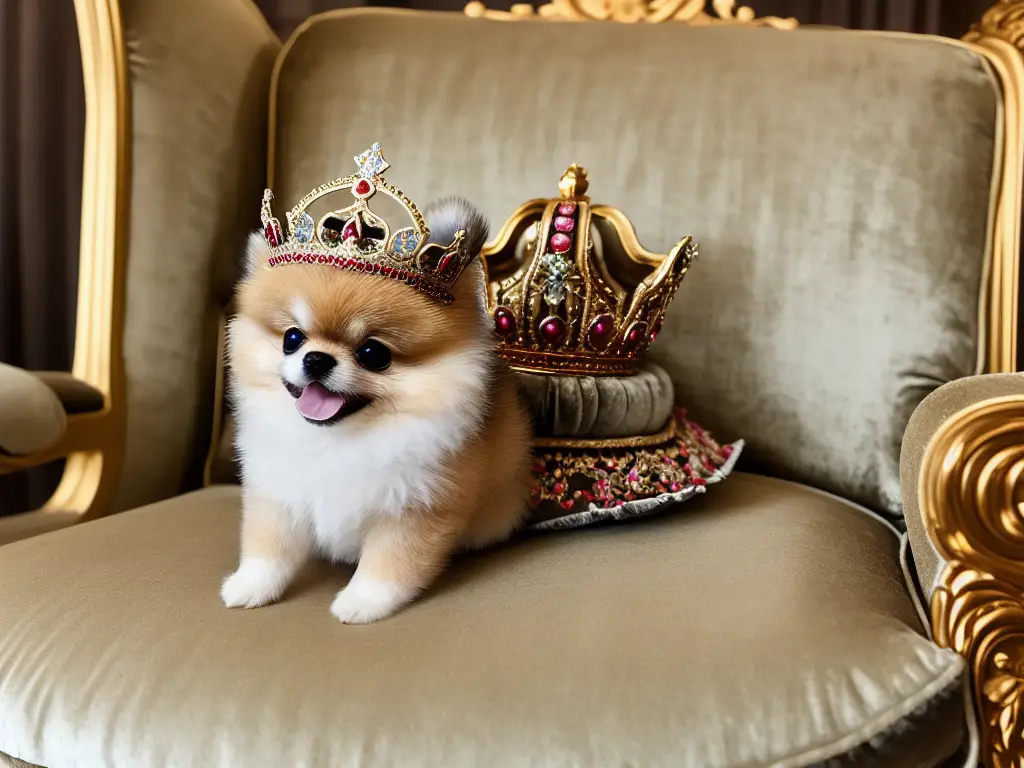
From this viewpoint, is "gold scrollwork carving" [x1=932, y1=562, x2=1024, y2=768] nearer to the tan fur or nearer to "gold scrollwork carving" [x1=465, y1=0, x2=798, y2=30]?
the tan fur

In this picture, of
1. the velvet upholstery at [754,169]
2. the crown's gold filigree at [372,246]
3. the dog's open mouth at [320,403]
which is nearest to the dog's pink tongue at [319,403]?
the dog's open mouth at [320,403]

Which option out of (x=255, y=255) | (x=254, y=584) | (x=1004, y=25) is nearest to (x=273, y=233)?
(x=255, y=255)

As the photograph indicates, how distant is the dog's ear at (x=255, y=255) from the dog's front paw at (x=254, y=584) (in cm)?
30

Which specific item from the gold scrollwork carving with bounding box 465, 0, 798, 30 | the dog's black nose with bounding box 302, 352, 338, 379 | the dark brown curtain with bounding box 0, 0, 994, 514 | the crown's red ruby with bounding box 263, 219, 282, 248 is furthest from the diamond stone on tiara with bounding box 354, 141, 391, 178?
the dark brown curtain with bounding box 0, 0, 994, 514

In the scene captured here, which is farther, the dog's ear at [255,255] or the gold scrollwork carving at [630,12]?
the gold scrollwork carving at [630,12]

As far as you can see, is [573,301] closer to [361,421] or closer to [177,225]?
[361,421]

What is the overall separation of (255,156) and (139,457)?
0.58 meters

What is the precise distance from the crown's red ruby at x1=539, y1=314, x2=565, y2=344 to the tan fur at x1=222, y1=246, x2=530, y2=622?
0.20 meters

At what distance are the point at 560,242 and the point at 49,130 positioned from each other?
1.33m

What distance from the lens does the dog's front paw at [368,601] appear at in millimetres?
713

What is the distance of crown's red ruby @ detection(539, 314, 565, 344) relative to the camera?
3.40 feet

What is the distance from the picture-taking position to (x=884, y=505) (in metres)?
1.20

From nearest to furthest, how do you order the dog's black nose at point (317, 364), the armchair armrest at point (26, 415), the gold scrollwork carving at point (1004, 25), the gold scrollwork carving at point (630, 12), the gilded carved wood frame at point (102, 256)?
the dog's black nose at point (317, 364) < the armchair armrest at point (26, 415) < the gilded carved wood frame at point (102, 256) < the gold scrollwork carving at point (1004, 25) < the gold scrollwork carving at point (630, 12)

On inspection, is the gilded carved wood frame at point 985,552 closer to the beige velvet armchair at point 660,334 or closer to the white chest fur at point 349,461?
the beige velvet armchair at point 660,334
